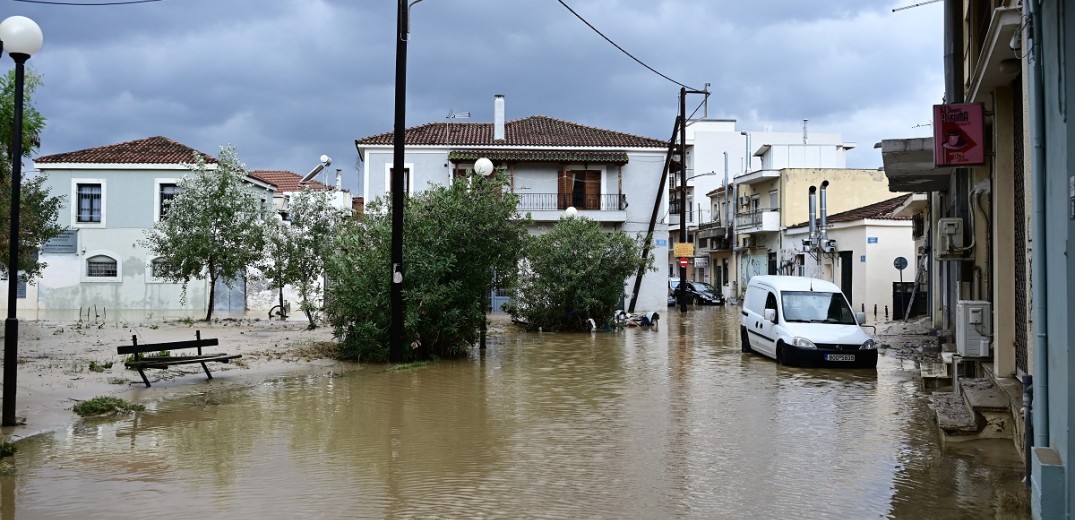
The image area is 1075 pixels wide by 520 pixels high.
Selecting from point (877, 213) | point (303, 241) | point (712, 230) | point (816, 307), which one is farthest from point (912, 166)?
point (712, 230)

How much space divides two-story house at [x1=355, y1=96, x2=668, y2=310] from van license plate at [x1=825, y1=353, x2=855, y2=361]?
23522 millimetres

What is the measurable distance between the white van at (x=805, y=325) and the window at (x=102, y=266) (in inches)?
1270

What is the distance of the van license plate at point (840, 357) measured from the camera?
1647 cm

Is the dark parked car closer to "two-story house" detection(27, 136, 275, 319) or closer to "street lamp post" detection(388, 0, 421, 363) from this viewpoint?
"two-story house" detection(27, 136, 275, 319)

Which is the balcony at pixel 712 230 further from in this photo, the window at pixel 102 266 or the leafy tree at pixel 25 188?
the leafy tree at pixel 25 188

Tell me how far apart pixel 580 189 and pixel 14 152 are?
1296 inches

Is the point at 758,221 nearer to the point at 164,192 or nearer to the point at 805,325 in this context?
the point at 164,192

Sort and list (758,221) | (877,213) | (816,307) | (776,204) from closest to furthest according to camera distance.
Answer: (816,307) → (877,213) → (776,204) → (758,221)

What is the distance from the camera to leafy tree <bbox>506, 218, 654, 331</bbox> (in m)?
27.2

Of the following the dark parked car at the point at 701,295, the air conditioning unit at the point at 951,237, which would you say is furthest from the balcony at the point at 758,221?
the air conditioning unit at the point at 951,237

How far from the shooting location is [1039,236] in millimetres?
6289

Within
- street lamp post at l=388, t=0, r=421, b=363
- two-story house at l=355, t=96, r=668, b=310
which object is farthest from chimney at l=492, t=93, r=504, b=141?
street lamp post at l=388, t=0, r=421, b=363

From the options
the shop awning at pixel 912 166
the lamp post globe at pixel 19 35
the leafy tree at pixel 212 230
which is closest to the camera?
the lamp post globe at pixel 19 35

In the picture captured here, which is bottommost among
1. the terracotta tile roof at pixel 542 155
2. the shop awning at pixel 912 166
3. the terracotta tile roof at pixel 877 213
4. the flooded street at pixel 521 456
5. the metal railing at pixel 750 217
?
the flooded street at pixel 521 456
